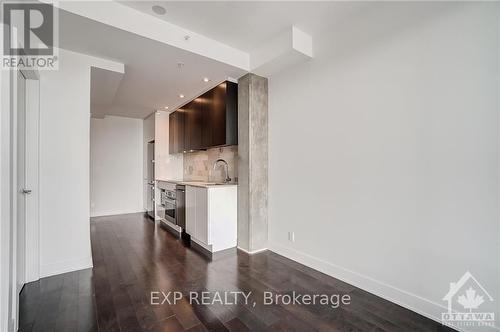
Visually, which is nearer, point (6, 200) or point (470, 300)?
point (6, 200)

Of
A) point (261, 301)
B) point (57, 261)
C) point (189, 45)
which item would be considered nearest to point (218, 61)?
point (189, 45)

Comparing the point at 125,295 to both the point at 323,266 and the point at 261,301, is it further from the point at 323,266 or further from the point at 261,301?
the point at 323,266

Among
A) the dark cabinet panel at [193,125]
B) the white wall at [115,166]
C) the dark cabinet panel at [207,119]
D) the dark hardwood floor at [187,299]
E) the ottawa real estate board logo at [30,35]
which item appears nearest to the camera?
the ottawa real estate board logo at [30,35]

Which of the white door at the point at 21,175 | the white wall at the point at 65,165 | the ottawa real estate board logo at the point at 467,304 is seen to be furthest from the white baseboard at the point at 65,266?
the ottawa real estate board logo at the point at 467,304

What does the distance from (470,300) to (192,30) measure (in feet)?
11.5

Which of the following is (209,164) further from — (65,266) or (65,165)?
(65,266)

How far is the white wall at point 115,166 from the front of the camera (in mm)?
5805

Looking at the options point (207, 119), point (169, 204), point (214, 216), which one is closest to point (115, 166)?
point (169, 204)

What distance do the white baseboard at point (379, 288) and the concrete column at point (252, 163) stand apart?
22.8 inches

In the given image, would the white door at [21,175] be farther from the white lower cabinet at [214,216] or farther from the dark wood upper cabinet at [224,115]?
the dark wood upper cabinet at [224,115]

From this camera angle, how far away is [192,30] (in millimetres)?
2701

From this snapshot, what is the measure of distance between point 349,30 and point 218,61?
4.96 ft

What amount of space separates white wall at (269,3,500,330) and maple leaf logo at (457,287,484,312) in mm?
40

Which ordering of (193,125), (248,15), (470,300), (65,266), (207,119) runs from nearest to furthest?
(470,300) → (248,15) → (65,266) → (207,119) → (193,125)
